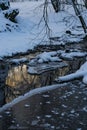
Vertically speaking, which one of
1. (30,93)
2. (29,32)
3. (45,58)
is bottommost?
(30,93)

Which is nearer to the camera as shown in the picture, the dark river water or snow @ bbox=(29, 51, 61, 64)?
the dark river water

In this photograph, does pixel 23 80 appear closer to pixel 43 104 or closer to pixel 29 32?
pixel 43 104

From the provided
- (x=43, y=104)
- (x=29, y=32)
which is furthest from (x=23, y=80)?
(x=29, y=32)

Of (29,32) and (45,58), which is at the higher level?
(29,32)

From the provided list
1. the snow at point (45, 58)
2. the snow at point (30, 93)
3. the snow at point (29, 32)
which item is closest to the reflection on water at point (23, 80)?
the snow at point (30, 93)

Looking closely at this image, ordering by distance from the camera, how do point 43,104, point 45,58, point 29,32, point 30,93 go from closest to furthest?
point 43,104 < point 30,93 < point 45,58 < point 29,32

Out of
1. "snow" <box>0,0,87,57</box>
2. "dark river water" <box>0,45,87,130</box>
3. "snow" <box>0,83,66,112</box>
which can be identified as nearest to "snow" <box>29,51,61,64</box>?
"snow" <box>0,0,87,57</box>

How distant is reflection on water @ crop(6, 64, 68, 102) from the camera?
34.3 ft

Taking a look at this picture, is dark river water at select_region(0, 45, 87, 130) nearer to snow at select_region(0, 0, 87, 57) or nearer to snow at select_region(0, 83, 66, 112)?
snow at select_region(0, 83, 66, 112)

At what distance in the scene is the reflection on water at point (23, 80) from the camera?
10.4 m

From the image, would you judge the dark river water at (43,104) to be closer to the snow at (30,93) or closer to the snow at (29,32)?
the snow at (30,93)

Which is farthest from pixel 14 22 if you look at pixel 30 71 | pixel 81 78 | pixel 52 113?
pixel 52 113

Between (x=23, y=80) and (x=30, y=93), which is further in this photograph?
(x=23, y=80)

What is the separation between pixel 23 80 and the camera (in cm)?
1152
